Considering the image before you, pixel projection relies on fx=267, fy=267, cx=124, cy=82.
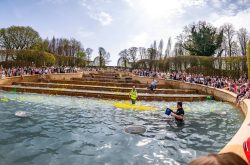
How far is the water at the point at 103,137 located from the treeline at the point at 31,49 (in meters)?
44.1

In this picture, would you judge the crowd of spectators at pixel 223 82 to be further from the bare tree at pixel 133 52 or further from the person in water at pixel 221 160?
the bare tree at pixel 133 52

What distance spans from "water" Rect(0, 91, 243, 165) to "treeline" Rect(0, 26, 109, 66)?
145 feet

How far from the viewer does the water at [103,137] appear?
8352mm

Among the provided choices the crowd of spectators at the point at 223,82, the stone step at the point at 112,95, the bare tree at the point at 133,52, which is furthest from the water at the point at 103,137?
the bare tree at the point at 133,52

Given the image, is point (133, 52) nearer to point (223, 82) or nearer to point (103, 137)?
point (223, 82)

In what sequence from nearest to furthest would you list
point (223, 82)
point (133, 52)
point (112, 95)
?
point (112, 95), point (223, 82), point (133, 52)

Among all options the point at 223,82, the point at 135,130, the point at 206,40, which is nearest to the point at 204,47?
the point at 206,40

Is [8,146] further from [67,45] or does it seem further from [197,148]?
[67,45]

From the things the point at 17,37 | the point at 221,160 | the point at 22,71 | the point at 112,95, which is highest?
the point at 17,37

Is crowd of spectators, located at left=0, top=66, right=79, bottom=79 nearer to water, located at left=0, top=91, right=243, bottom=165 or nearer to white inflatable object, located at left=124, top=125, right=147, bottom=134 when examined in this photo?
water, located at left=0, top=91, right=243, bottom=165

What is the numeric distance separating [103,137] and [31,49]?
5890 cm

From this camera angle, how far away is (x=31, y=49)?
212 ft

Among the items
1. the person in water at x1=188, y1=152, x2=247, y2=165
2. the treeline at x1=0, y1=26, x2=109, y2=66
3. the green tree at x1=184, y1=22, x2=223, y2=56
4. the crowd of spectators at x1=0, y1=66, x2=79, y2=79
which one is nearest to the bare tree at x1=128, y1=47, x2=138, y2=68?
the treeline at x1=0, y1=26, x2=109, y2=66

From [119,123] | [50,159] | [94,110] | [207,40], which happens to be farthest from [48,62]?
[50,159]
